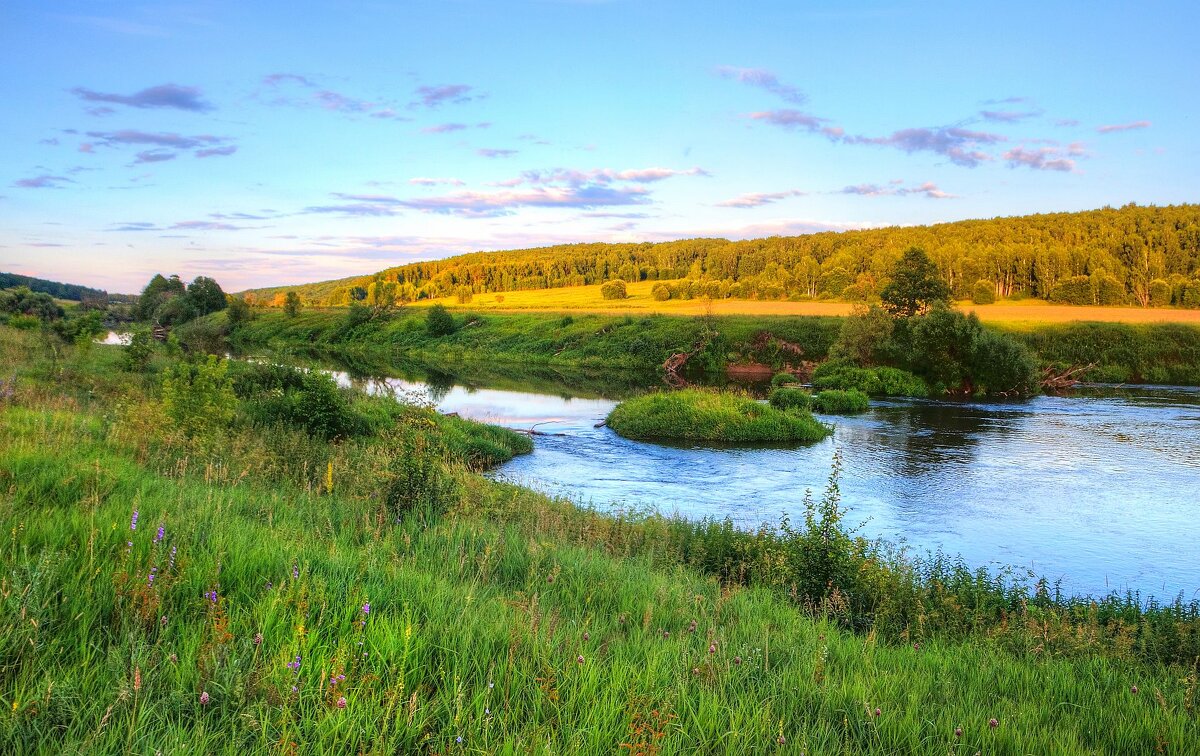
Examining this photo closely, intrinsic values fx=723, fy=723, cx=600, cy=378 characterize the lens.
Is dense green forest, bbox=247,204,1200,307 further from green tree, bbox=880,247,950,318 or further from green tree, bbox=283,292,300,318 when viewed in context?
green tree, bbox=283,292,300,318

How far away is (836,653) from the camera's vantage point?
17.6 feet

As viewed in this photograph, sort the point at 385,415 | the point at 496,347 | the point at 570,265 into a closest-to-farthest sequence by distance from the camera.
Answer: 1. the point at 385,415
2. the point at 496,347
3. the point at 570,265

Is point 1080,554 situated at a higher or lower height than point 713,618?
lower

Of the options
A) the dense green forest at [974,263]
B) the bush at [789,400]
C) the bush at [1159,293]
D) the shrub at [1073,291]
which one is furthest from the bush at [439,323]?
the bush at [1159,293]

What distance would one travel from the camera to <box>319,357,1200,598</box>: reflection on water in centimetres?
1484

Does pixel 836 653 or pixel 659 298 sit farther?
pixel 659 298

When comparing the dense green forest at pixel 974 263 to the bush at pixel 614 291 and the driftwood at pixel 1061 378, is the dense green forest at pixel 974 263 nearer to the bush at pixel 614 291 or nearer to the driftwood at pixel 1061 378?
the bush at pixel 614 291

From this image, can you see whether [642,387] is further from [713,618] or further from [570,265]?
[570,265]

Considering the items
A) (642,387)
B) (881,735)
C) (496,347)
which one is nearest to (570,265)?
(496,347)

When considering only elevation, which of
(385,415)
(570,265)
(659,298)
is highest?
(570,265)

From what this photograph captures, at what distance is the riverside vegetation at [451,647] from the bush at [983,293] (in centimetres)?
8956

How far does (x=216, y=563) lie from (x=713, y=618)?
3.75 metres

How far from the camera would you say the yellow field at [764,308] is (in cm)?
6462

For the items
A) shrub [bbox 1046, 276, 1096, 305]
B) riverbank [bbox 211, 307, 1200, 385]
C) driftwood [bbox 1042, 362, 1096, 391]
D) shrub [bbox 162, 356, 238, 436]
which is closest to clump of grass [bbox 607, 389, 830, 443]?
shrub [bbox 162, 356, 238, 436]
